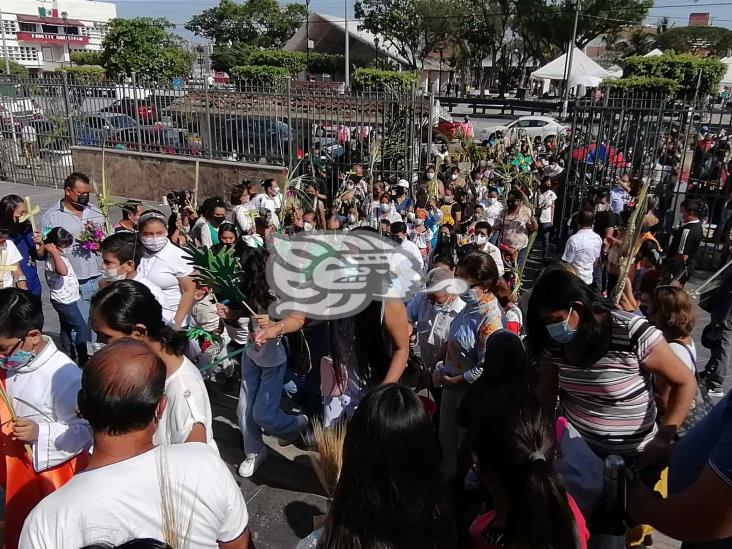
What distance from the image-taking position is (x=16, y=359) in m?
2.45

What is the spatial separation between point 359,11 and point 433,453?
5153 cm

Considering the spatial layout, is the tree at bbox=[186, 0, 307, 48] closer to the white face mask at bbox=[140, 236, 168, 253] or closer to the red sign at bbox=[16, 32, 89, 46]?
the red sign at bbox=[16, 32, 89, 46]

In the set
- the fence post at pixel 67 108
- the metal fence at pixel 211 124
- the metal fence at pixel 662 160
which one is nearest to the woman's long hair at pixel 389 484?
the metal fence at pixel 211 124

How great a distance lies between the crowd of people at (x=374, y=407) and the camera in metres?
1.62

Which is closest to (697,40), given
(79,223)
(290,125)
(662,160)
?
(662,160)

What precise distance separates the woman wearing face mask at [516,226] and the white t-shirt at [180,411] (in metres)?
4.74

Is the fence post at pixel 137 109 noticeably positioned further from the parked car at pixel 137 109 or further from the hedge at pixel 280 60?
the hedge at pixel 280 60

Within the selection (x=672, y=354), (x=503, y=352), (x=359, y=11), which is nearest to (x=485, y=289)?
(x=503, y=352)

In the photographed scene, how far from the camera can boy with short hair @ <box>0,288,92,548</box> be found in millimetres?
2377

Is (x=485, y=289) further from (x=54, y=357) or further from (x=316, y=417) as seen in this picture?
(x=54, y=357)

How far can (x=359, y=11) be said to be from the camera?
48.1 meters

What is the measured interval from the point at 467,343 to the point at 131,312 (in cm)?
177

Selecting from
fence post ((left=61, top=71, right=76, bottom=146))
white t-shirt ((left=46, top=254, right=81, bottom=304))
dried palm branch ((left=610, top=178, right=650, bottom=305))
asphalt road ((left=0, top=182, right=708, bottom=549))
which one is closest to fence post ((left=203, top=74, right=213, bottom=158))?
fence post ((left=61, top=71, right=76, bottom=146))

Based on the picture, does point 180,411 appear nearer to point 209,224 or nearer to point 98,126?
point 209,224
